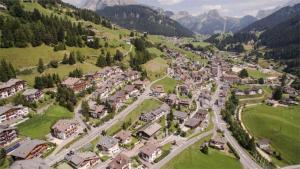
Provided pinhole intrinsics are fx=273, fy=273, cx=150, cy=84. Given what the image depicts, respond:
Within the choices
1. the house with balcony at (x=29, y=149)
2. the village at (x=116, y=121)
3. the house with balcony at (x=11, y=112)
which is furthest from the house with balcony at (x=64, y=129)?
the house with balcony at (x=11, y=112)

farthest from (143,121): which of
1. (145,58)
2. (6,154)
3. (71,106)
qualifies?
(145,58)

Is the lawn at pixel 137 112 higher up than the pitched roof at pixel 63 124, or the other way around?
the pitched roof at pixel 63 124

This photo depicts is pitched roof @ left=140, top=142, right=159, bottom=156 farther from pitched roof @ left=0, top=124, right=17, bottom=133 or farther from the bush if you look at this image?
the bush

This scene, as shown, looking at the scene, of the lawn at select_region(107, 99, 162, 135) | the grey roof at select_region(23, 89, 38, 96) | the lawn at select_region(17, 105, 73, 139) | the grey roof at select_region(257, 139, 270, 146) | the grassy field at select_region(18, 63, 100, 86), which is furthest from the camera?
the grassy field at select_region(18, 63, 100, 86)

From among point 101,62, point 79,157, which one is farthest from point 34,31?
point 79,157

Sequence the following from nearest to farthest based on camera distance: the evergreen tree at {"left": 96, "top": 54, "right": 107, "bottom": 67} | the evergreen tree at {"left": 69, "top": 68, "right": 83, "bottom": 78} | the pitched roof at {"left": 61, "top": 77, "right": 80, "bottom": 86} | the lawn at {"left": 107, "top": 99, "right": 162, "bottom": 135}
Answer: the lawn at {"left": 107, "top": 99, "right": 162, "bottom": 135}
the pitched roof at {"left": 61, "top": 77, "right": 80, "bottom": 86}
the evergreen tree at {"left": 69, "top": 68, "right": 83, "bottom": 78}
the evergreen tree at {"left": 96, "top": 54, "right": 107, "bottom": 67}

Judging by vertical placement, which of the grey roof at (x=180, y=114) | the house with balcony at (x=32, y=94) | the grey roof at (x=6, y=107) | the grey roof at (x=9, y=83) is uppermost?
the grey roof at (x=9, y=83)

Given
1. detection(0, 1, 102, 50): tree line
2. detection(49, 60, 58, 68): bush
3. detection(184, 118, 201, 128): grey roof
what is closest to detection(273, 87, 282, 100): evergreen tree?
detection(184, 118, 201, 128): grey roof

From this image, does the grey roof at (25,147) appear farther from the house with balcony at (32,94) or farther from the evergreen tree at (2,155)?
the house with balcony at (32,94)
